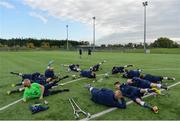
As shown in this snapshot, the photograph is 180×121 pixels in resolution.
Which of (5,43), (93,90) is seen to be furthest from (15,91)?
(5,43)

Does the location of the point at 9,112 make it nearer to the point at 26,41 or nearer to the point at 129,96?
the point at 129,96

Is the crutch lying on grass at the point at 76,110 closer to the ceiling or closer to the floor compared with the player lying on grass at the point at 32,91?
closer to the floor

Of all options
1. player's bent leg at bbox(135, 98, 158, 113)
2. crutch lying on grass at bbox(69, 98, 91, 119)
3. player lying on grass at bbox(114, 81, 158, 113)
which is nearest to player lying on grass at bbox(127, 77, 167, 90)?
player lying on grass at bbox(114, 81, 158, 113)

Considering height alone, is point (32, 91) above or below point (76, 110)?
above

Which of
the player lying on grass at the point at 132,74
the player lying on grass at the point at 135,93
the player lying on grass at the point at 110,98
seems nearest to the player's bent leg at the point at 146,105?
the player lying on grass at the point at 135,93

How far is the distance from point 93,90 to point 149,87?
2552 millimetres

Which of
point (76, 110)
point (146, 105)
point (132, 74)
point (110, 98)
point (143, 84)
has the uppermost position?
point (132, 74)

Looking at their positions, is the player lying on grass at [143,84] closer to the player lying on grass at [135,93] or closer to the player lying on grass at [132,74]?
the player lying on grass at [135,93]

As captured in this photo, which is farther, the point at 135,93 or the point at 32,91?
the point at 32,91

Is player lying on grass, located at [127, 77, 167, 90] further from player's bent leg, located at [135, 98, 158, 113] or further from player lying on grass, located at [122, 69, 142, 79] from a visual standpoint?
player lying on grass, located at [122, 69, 142, 79]

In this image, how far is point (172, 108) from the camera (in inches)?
398

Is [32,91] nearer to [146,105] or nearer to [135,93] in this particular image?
[135,93]

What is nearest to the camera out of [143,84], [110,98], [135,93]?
[110,98]

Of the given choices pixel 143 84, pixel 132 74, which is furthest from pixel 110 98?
pixel 132 74
